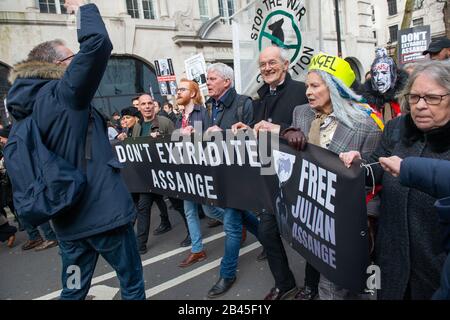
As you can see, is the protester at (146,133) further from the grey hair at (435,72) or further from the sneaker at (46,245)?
the grey hair at (435,72)

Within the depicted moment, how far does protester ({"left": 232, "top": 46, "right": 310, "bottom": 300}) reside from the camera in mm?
2939

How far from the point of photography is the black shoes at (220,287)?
3.19m

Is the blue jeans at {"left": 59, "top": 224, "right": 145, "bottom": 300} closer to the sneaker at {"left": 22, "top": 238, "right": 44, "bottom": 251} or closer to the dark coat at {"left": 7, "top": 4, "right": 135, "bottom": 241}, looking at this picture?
the dark coat at {"left": 7, "top": 4, "right": 135, "bottom": 241}

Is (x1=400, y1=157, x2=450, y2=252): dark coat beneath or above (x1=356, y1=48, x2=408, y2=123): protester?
beneath

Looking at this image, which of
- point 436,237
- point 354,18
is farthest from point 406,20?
point 436,237

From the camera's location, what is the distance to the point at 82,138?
2137mm

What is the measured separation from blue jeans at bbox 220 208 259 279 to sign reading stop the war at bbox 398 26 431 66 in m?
6.21

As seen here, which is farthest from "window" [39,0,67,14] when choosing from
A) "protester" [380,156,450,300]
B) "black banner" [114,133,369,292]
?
"protester" [380,156,450,300]

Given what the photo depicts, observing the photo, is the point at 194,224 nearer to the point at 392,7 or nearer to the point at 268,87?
the point at 268,87

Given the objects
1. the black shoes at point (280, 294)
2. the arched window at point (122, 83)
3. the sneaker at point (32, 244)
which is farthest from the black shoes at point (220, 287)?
the arched window at point (122, 83)

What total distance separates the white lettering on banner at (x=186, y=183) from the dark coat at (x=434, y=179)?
217 centimetres

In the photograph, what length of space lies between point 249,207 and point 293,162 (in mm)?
844

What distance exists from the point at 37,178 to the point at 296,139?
5.20ft

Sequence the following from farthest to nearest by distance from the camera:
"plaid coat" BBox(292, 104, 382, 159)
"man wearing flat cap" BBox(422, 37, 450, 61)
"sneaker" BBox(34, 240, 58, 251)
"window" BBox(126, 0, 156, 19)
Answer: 1. "window" BBox(126, 0, 156, 19)
2. "sneaker" BBox(34, 240, 58, 251)
3. "man wearing flat cap" BBox(422, 37, 450, 61)
4. "plaid coat" BBox(292, 104, 382, 159)
